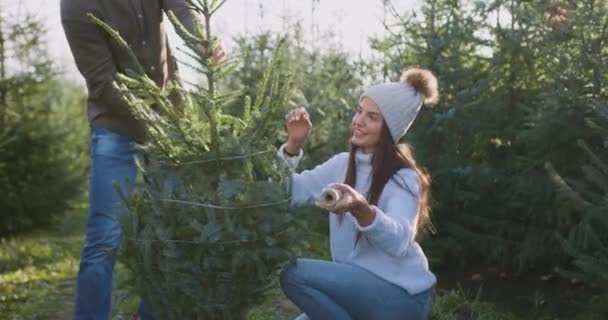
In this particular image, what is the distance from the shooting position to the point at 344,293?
3.54m

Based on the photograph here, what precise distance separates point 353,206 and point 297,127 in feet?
2.32

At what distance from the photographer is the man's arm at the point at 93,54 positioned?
4141 millimetres

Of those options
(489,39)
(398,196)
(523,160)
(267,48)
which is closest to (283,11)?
(267,48)

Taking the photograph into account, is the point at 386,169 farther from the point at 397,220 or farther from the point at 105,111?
the point at 105,111

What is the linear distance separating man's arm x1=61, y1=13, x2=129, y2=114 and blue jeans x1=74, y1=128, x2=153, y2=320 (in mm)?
200

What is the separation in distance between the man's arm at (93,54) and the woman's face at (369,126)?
1091mm

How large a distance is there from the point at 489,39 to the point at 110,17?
3.08m

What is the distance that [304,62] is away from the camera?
31.1 feet

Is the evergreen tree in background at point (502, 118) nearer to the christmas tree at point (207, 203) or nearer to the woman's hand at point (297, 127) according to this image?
the woman's hand at point (297, 127)

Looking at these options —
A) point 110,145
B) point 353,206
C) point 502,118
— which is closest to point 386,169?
point 353,206

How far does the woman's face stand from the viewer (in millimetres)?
3641

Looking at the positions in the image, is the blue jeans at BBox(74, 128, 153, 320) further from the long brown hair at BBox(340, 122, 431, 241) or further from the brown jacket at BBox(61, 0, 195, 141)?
the long brown hair at BBox(340, 122, 431, 241)

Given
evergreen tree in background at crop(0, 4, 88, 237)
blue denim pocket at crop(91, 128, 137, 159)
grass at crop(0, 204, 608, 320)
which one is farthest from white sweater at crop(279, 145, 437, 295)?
evergreen tree in background at crop(0, 4, 88, 237)

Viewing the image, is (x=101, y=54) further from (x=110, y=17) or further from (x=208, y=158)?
(x=208, y=158)
